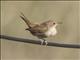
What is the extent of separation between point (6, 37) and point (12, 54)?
3.75ft

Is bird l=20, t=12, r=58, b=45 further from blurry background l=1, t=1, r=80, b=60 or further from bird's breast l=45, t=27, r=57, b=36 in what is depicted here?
blurry background l=1, t=1, r=80, b=60

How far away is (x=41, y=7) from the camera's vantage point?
2.75 metres

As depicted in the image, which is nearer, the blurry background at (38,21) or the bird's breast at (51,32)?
the bird's breast at (51,32)

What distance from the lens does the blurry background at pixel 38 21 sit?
2.46 m

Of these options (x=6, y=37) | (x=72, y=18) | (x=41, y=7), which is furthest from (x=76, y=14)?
(x=6, y=37)

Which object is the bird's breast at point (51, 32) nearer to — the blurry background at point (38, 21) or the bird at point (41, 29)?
the bird at point (41, 29)

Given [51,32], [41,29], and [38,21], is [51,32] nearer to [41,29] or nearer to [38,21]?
[41,29]

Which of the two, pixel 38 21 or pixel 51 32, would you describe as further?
pixel 38 21

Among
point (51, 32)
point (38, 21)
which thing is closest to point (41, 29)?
point (51, 32)

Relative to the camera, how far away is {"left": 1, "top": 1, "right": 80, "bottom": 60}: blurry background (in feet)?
8.07

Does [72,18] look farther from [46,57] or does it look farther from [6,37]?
[6,37]

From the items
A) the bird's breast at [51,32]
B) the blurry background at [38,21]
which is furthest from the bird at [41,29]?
the blurry background at [38,21]

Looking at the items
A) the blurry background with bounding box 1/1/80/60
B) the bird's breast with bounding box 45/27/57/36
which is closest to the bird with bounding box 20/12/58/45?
the bird's breast with bounding box 45/27/57/36

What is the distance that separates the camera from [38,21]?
259 centimetres
